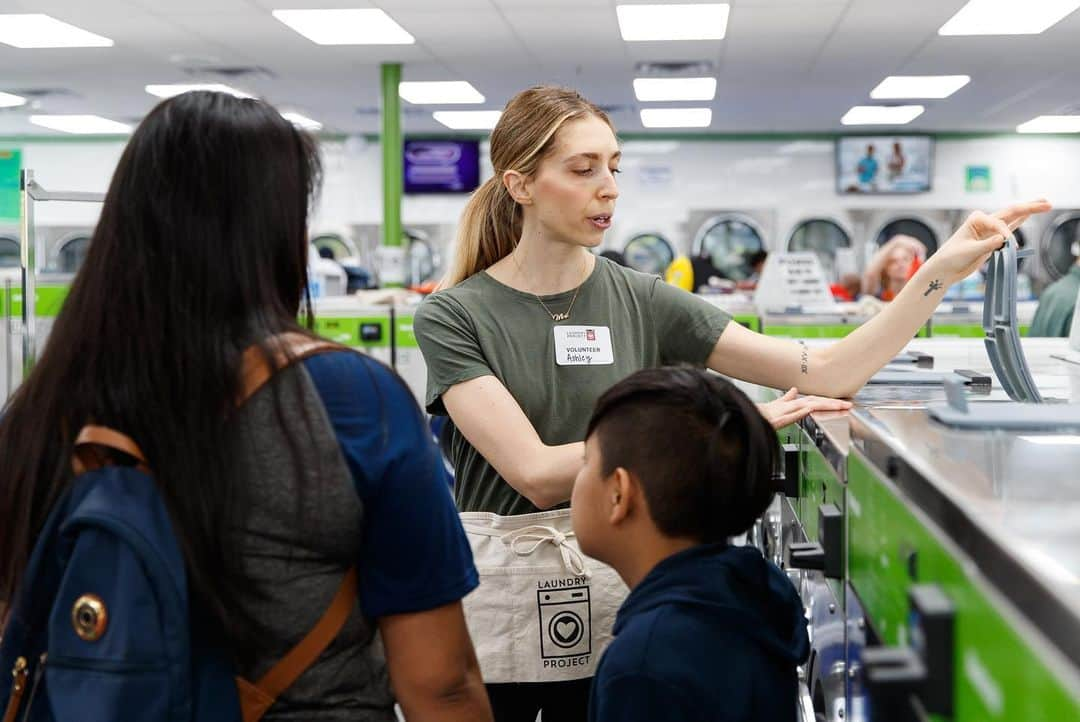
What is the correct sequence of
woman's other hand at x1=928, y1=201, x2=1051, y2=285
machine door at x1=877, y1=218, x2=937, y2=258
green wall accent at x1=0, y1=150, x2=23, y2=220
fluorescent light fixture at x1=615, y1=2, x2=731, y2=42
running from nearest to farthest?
woman's other hand at x1=928, y1=201, x2=1051, y2=285, green wall accent at x1=0, y1=150, x2=23, y2=220, fluorescent light fixture at x1=615, y1=2, x2=731, y2=42, machine door at x1=877, y1=218, x2=937, y2=258

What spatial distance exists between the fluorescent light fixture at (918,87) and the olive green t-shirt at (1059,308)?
4.13m

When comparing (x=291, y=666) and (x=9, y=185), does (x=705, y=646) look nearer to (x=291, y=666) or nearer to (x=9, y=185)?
(x=291, y=666)

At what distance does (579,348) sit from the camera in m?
1.70

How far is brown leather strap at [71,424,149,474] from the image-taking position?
3.10 ft

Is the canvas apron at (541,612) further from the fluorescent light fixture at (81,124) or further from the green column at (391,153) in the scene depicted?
the fluorescent light fixture at (81,124)

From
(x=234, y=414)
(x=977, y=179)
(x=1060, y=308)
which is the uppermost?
(x=977, y=179)

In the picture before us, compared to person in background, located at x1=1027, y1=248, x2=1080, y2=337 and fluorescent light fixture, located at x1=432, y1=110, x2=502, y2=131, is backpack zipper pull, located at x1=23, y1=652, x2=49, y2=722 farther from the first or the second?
fluorescent light fixture, located at x1=432, y1=110, x2=502, y2=131

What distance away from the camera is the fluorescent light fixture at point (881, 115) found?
11.1 meters

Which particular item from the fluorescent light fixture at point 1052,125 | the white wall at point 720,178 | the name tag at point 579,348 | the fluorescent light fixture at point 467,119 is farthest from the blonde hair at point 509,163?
the white wall at point 720,178

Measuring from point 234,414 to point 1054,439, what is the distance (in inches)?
31.3

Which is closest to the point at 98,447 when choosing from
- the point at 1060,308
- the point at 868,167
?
the point at 1060,308

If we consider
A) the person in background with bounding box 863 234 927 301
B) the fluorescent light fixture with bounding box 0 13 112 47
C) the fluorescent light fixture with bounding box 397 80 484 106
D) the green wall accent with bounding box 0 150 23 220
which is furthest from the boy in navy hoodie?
the fluorescent light fixture with bounding box 397 80 484 106

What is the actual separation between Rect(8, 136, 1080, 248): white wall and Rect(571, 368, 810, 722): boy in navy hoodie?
12277 millimetres

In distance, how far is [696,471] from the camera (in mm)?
1239
